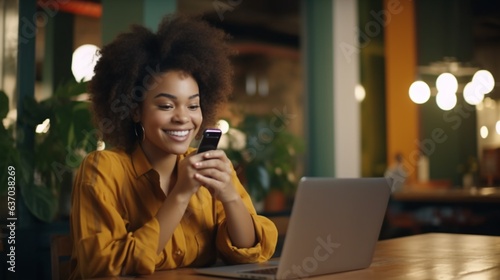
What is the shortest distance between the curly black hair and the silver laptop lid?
26.7 inches

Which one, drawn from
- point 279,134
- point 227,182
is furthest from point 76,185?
point 279,134

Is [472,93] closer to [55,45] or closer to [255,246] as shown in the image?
[55,45]

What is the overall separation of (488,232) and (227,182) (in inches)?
148

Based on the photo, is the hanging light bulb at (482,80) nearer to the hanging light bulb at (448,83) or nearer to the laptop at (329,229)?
the hanging light bulb at (448,83)

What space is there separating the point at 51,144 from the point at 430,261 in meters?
1.70

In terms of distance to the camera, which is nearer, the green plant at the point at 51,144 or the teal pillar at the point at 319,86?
the green plant at the point at 51,144

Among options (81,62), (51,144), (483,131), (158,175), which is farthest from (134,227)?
(483,131)

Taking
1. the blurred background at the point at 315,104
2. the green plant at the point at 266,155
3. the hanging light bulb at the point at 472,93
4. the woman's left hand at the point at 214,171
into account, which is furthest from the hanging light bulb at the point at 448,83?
the woman's left hand at the point at 214,171

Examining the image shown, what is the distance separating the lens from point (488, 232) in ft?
16.7

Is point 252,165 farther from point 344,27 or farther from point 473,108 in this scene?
point 473,108

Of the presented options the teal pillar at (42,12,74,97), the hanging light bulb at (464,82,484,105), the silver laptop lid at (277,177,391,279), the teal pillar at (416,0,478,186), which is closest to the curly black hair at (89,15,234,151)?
the silver laptop lid at (277,177,391,279)

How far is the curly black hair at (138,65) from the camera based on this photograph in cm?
202

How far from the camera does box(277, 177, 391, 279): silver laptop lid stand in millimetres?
1477

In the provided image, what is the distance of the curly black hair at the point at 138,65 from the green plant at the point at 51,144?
0.80 m
